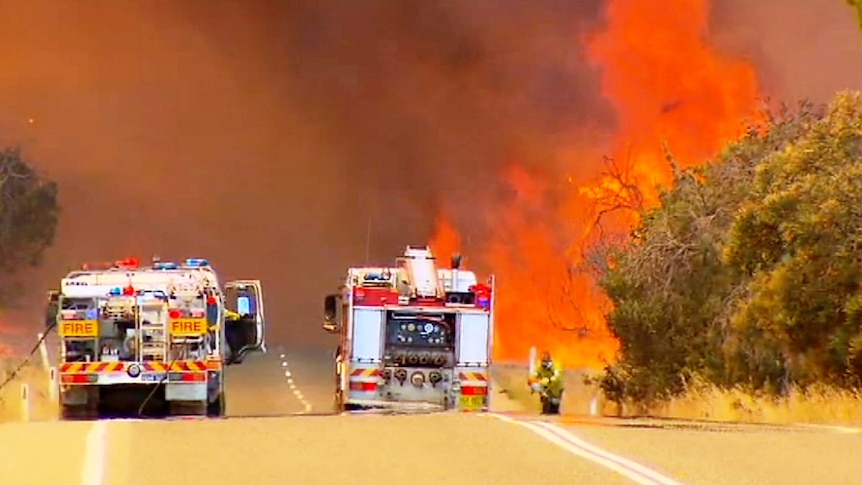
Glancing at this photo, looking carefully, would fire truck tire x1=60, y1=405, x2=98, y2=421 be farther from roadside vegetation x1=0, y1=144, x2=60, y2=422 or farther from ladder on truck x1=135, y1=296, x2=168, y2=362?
roadside vegetation x1=0, y1=144, x2=60, y2=422

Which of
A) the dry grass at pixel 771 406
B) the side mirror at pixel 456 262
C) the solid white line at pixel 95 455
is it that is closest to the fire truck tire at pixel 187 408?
the side mirror at pixel 456 262

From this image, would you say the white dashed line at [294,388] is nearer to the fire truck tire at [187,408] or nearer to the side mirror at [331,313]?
the side mirror at [331,313]

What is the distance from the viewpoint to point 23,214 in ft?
182

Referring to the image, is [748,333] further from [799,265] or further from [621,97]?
[621,97]

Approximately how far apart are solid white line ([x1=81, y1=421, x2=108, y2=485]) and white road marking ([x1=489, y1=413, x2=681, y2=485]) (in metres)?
3.40

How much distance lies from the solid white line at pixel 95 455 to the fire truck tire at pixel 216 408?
8.39m

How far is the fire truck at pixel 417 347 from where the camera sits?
2552 cm

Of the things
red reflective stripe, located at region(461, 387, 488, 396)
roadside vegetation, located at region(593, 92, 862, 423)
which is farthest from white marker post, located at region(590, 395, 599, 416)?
red reflective stripe, located at region(461, 387, 488, 396)

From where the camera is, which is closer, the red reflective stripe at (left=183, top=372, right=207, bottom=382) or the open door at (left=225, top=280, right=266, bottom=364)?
the red reflective stripe at (left=183, top=372, right=207, bottom=382)

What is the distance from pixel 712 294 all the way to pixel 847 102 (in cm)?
607

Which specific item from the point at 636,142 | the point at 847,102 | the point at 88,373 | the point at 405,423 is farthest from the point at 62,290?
the point at 636,142

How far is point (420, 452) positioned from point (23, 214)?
45.2m

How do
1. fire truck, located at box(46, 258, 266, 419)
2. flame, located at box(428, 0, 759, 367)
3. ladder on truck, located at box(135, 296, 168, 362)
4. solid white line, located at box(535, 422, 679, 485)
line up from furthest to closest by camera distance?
flame, located at box(428, 0, 759, 367) < ladder on truck, located at box(135, 296, 168, 362) < fire truck, located at box(46, 258, 266, 419) < solid white line, located at box(535, 422, 679, 485)

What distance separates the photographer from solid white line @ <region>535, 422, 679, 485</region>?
34.4 ft
